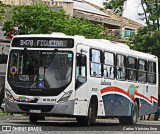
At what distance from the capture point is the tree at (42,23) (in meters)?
49.7

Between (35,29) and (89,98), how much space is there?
27102 millimetres

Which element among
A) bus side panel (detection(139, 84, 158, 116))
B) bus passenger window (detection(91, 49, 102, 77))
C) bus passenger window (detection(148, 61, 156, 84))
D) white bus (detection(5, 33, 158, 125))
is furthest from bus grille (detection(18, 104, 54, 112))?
bus passenger window (detection(148, 61, 156, 84))

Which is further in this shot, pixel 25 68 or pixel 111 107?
Answer: pixel 111 107

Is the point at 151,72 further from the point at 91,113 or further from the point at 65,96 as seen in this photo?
the point at 65,96

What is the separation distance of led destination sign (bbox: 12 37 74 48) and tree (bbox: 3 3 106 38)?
26.0 meters

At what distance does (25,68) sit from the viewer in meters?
22.7

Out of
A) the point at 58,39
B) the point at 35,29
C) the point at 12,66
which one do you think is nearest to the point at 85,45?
the point at 58,39

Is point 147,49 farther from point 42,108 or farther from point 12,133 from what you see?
point 12,133

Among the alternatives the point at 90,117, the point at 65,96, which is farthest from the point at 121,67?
the point at 65,96

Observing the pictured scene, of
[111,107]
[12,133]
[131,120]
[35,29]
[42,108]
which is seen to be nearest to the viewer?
[12,133]

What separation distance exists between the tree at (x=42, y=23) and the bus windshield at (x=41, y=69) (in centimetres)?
2618

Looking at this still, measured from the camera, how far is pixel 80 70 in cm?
2273

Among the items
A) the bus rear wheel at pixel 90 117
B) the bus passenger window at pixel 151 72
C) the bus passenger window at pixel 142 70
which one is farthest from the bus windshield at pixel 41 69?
the bus passenger window at pixel 151 72

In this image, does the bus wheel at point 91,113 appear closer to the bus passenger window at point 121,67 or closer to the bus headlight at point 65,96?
the bus headlight at point 65,96
